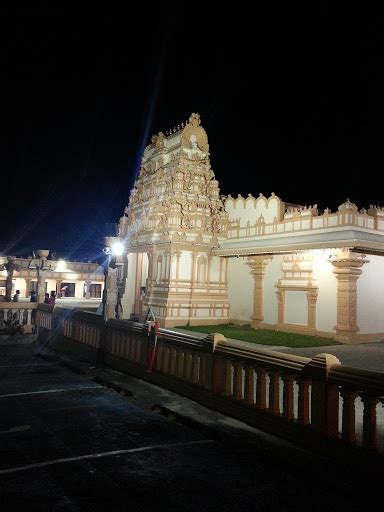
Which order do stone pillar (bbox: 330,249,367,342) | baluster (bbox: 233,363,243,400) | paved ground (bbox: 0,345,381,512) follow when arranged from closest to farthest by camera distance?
paved ground (bbox: 0,345,381,512) < baluster (bbox: 233,363,243,400) < stone pillar (bbox: 330,249,367,342)

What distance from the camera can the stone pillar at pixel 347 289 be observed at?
1545 cm

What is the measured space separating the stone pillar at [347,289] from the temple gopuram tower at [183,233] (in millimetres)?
6948

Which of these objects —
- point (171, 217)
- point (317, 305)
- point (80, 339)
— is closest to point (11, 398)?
point (80, 339)

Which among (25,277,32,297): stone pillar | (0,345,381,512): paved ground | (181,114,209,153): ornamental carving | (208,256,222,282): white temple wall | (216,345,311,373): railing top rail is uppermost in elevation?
(181,114,209,153): ornamental carving

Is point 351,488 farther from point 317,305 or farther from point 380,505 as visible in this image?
point 317,305

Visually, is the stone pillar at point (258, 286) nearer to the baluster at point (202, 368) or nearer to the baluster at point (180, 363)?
the baluster at point (180, 363)

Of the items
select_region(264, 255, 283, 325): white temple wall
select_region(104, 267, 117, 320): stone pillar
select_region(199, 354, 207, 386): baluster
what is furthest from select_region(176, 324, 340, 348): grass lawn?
select_region(199, 354, 207, 386): baluster

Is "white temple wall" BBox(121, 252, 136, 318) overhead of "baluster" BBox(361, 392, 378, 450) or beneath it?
overhead

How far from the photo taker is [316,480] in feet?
15.2

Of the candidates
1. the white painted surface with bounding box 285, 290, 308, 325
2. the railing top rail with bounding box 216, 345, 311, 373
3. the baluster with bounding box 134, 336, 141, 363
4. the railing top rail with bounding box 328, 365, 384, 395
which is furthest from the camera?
the white painted surface with bounding box 285, 290, 308, 325

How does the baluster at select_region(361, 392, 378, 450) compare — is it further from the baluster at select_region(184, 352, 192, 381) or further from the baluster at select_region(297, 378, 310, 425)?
the baluster at select_region(184, 352, 192, 381)

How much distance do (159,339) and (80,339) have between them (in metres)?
4.86

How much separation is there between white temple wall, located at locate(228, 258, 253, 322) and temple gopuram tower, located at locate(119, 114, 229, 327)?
341mm

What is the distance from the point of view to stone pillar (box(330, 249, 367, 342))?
15.5 meters
